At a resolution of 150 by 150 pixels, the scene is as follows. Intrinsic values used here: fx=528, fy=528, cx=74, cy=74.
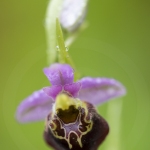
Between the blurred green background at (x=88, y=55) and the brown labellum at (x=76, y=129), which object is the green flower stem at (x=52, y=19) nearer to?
the brown labellum at (x=76, y=129)

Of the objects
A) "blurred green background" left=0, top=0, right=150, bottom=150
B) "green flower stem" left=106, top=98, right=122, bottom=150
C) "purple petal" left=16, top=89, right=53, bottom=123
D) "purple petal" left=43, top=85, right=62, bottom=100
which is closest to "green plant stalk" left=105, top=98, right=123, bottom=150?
"green flower stem" left=106, top=98, right=122, bottom=150

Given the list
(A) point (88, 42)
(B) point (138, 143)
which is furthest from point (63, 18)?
(A) point (88, 42)

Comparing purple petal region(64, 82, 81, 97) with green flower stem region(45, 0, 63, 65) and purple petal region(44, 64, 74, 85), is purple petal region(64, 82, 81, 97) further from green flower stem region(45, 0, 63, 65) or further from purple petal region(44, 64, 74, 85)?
green flower stem region(45, 0, 63, 65)

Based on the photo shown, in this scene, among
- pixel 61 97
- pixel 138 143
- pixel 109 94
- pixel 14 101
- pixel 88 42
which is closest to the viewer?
pixel 61 97

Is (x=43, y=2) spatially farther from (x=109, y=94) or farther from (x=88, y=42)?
(x=109, y=94)

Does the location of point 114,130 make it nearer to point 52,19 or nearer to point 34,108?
point 34,108
